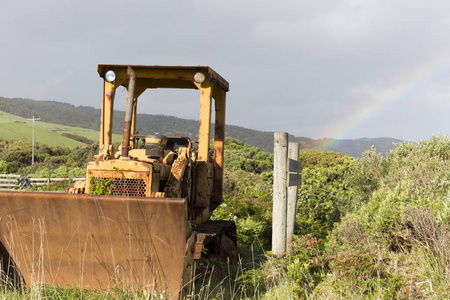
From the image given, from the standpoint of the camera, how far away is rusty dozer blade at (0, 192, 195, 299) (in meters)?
4.62

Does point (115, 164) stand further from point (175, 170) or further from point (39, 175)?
point (39, 175)

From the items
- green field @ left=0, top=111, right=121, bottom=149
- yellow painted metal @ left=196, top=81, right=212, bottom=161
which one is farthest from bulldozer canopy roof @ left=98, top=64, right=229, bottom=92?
green field @ left=0, top=111, right=121, bottom=149

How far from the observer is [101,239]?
188 inches

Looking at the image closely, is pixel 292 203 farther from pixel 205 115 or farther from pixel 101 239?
pixel 101 239

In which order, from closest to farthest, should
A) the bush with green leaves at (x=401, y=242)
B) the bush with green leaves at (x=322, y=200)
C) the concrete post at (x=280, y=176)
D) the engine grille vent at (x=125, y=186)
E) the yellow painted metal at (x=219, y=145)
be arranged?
the bush with green leaves at (x=401, y=242) → the engine grille vent at (x=125, y=186) → the concrete post at (x=280, y=176) → the yellow painted metal at (x=219, y=145) → the bush with green leaves at (x=322, y=200)

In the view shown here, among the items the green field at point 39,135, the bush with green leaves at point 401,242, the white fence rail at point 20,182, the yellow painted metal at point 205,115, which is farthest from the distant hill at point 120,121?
the yellow painted metal at point 205,115

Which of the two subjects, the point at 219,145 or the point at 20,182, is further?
the point at 20,182

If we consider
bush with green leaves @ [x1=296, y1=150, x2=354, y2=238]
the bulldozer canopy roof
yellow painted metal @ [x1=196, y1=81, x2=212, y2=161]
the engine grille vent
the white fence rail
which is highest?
the bulldozer canopy roof

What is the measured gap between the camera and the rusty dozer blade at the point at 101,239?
4.62 metres

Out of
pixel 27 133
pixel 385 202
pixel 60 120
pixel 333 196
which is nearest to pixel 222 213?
pixel 333 196

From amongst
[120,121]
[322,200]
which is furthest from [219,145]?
[120,121]

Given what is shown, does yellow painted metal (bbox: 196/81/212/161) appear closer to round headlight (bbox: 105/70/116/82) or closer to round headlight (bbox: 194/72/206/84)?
round headlight (bbox: 194/72/206/84)

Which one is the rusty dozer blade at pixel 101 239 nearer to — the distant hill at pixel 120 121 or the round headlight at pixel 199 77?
the round headlight at pixel 199 77

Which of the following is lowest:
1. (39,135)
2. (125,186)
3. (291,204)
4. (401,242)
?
(401,242)
